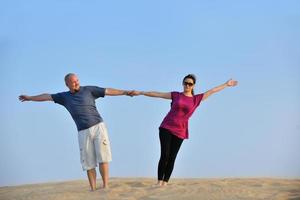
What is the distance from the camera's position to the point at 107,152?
10758 mm

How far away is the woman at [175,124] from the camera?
11156 millimetres

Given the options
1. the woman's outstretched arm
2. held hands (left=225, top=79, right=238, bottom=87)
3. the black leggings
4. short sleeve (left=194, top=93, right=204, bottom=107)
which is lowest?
the black leggings

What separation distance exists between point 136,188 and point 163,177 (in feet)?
2.18

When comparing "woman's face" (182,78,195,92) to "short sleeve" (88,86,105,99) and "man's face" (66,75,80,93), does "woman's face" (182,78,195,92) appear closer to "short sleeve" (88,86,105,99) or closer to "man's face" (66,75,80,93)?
"short sleeve" (88,86,105,99)

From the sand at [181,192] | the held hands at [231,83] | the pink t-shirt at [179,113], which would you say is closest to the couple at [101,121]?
the pink t-shirt at [179,113]

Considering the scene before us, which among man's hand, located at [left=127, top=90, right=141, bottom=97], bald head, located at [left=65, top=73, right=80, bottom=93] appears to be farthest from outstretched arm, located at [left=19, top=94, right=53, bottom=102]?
man's hand, located at [left=127, top=90, right=141, bottom=97]

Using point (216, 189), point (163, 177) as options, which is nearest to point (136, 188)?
point (163, 177)

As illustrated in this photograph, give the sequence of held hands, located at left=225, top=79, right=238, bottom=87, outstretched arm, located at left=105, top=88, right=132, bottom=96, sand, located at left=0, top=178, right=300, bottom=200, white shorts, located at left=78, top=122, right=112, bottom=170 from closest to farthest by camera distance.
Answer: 1. sand, located at left=0, top=178, right=300, bottom=200
2. white shorts, located at left=78, top=122, right=112, bottom=170
3. outstretched arm, located at left=105, top=88, right=132, bottom=96
4. held hands, located at left=225, top=79, right=238, bottom=87

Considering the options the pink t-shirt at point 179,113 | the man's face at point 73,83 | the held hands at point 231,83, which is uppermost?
the held hands at point 231,83

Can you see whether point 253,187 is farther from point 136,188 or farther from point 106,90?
point 106,90

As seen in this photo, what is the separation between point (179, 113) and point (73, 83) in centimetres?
216

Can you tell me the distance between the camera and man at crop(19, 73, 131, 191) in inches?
424

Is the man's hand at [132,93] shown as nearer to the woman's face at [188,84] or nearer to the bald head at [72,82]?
the woman's face at [188,84]

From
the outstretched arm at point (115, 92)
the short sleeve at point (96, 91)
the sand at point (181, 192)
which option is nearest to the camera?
the sand at point (181, 192)
